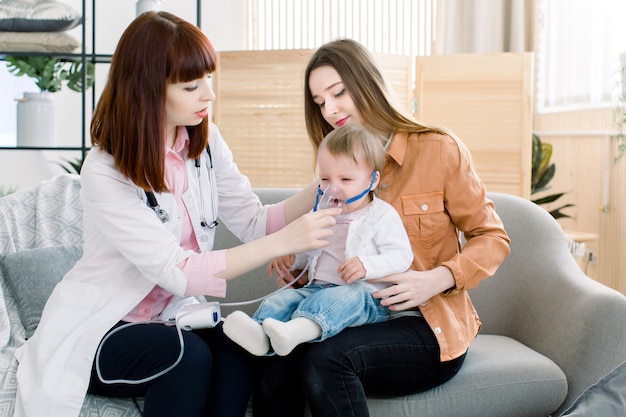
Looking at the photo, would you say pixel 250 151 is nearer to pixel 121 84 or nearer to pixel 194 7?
pixel 194 7

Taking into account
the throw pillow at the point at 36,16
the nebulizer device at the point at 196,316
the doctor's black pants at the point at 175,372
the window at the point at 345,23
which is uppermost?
the window at the point at 345,23

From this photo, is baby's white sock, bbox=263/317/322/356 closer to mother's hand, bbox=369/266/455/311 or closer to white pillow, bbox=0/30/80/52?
mother's hand, bbox=369/266/455/311

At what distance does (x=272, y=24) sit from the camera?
5535mm

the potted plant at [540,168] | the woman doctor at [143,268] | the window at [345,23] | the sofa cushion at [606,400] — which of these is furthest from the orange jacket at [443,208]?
the window at [345,23]

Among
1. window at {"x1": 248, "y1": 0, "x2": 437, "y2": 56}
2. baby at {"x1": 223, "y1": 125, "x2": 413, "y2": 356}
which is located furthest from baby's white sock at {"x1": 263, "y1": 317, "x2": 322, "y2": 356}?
window at {"x1": 248, "y1": 0, "x2": 437, "y2": 56}

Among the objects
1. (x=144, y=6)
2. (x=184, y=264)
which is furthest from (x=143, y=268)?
(x=144, y=6)

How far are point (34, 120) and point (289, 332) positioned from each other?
104 inches

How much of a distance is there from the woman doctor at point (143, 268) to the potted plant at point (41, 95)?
204cm

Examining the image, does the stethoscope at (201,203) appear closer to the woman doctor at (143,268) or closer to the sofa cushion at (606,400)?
the woman doctor at (143,268)

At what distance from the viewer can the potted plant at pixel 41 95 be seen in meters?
3.66

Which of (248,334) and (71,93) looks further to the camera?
(71,93)

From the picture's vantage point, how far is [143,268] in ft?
5.35

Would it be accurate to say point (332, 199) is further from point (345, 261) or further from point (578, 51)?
point (578, 51)

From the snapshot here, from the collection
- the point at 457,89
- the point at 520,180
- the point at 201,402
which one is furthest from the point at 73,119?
the point at 201,402
